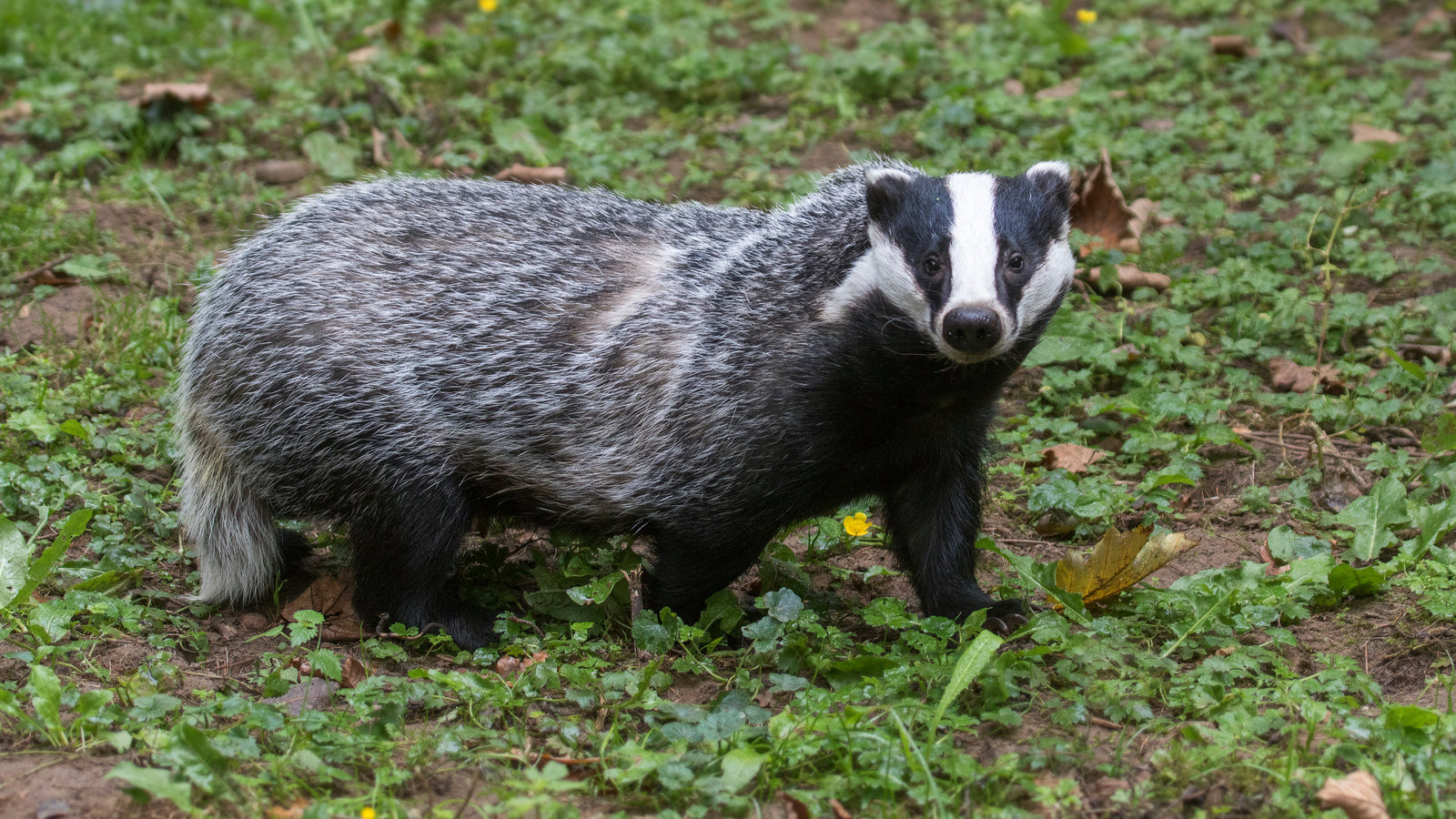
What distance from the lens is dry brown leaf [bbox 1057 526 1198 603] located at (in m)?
4.16

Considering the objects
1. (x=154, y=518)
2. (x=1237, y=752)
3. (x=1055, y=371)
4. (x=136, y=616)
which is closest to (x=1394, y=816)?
(x=1237, y=752)

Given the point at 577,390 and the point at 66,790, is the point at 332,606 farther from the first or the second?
the point at 66,790

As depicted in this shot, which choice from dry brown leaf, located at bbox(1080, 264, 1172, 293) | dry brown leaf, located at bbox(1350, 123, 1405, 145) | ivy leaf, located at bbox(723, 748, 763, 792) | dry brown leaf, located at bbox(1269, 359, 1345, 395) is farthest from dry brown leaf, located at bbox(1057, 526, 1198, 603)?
dry brown leaf, located at bbox(1350, 123, 1405, 145)

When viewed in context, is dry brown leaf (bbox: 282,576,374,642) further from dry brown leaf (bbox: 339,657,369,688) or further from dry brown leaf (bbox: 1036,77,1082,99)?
dry brown leaf (bbox: 1036,77,1082,99)

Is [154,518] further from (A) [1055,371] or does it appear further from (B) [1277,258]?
(B) [1277,258]

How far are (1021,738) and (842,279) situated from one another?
1416 mm

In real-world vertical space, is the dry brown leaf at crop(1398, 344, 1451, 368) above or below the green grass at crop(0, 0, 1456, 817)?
below

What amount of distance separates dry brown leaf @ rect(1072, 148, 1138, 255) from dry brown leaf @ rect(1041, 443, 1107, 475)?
4.45 feet

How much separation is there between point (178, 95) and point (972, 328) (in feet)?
17.1

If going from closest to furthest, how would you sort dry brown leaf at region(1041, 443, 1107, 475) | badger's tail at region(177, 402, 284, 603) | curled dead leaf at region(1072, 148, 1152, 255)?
badger's tail at region(177, 402, 284, 603) → dry brown leaf at region(1041, 443, 1107, 475) → curled dead leaf at region(1072, 148, 1152, 255)

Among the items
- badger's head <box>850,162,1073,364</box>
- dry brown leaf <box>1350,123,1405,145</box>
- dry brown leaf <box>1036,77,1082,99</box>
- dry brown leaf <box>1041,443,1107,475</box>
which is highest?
badger's head <box>850,162,1073,364</box>

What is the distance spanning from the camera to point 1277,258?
6.08 metres

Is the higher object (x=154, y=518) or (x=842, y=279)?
(x=842, y=279)

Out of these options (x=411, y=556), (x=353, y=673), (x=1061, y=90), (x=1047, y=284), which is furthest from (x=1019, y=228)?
(x=1061, y=90)
